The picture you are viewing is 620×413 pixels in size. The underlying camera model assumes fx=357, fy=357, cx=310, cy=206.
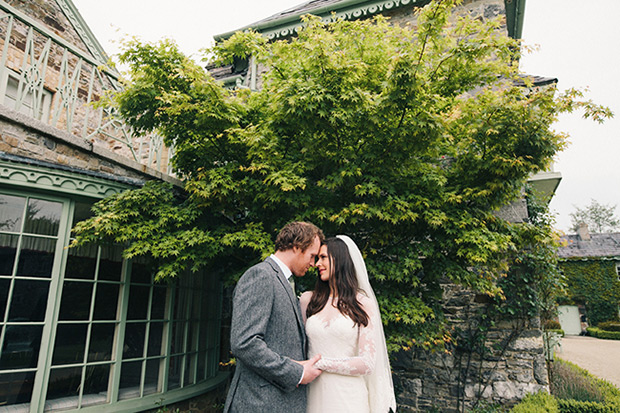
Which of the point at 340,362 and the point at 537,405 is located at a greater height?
the point at 340,362

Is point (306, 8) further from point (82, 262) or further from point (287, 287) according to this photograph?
point (287, 287)

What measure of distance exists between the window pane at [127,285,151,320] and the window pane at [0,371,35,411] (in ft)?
3.77

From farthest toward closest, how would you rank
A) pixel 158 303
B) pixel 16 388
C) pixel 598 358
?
pixel 598 358 < pixel 158 303 < pixel 16 388

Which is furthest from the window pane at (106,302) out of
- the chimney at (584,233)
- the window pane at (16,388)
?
the chimney at (584,233)

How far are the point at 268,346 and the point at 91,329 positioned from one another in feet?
10.7

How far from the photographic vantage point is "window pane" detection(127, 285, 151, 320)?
15.4 ft

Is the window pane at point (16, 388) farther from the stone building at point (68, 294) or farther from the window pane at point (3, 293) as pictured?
the window pane at point (3, 293)

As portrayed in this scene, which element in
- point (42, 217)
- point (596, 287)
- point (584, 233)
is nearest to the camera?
point (42, 217)

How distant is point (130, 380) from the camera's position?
4.57m

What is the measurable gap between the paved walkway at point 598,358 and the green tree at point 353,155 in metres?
8.89

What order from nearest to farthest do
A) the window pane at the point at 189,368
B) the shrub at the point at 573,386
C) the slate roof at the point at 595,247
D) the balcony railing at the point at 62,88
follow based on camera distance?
the balcony railing at the point at 62,88
the window pane at the point at 189,368
the shrub at the point at 573,386
the slate roof at the point at 595,247

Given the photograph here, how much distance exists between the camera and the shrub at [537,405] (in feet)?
15.6

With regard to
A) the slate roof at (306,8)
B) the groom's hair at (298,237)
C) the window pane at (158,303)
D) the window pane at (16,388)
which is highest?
the slate roof at (306,8)

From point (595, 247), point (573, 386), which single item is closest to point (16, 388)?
point (573, 386)
